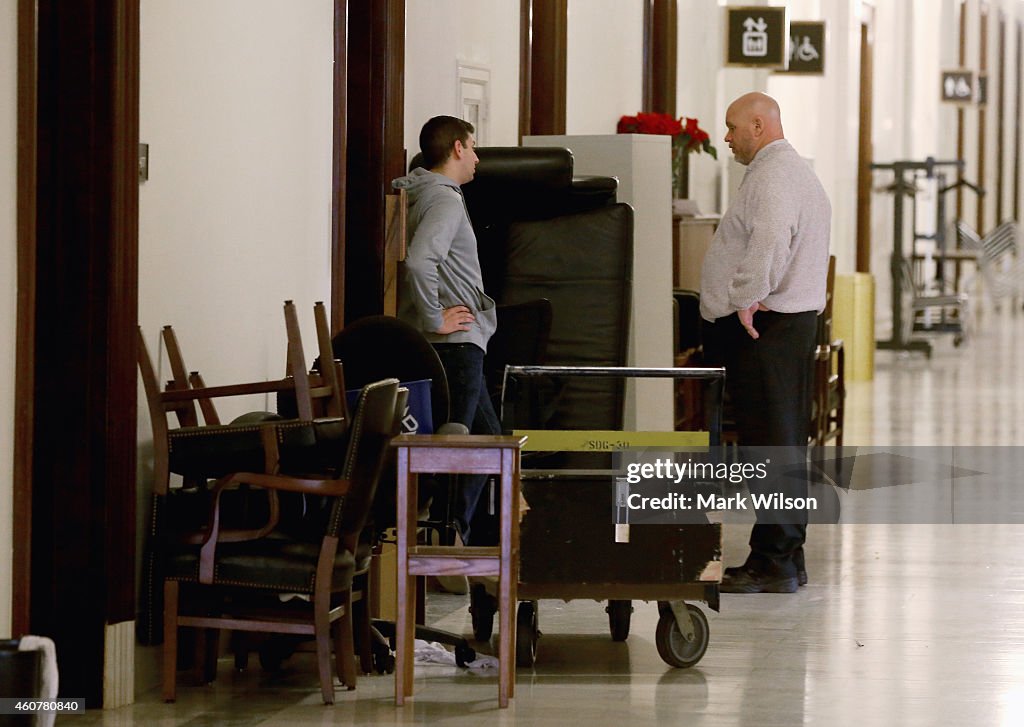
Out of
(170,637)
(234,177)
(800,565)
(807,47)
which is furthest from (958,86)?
(170,637)

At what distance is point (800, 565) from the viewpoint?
6.57 m

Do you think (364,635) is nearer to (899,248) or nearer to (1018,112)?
(899,248)

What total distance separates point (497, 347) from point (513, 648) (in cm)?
208

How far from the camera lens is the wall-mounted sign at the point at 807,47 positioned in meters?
14.4

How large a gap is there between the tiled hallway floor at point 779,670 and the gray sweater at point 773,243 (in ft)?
3.54

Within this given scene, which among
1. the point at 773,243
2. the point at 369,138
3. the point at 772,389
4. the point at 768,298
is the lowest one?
the point at 772,389

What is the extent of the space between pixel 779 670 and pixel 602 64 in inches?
246

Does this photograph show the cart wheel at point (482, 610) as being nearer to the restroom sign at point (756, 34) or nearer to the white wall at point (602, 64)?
the white wall at point (602, 64)

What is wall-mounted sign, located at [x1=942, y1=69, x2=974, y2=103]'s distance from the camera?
872 inches

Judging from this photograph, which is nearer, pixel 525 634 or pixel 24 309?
pixel 24 309

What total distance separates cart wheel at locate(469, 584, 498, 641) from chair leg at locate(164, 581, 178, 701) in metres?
1.04

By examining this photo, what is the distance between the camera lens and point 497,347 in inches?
258

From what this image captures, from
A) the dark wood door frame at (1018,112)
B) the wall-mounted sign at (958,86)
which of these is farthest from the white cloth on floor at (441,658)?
the dark wood door frame at (1018,112)

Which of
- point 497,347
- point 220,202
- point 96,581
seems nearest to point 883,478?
point 497,347
